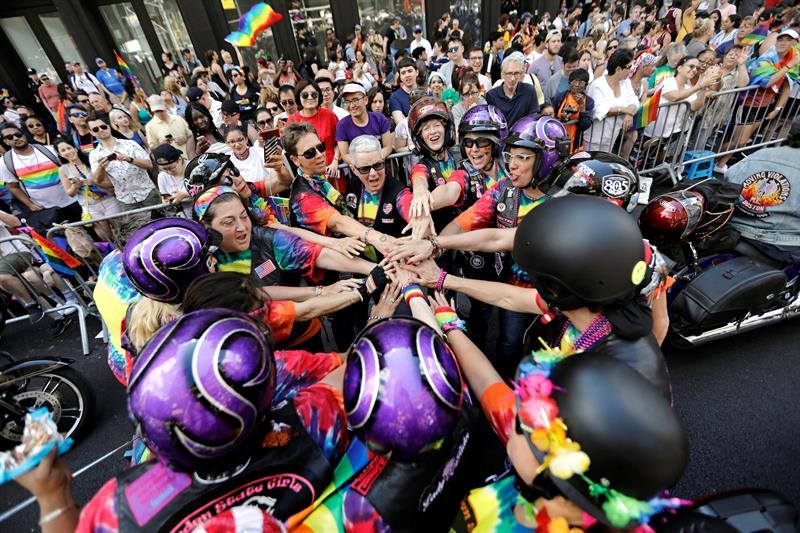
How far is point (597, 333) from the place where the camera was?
161 centimetres

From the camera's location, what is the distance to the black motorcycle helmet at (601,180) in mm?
2580

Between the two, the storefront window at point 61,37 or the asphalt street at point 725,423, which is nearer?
the asphalt street at point 725,423

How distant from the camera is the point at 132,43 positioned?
13.8 m

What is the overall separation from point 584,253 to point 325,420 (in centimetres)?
128

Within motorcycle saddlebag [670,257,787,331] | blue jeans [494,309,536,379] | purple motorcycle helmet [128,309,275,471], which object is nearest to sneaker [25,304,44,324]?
purple motorcycle helmet [128,309,275,471]

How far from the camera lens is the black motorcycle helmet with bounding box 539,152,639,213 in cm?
258

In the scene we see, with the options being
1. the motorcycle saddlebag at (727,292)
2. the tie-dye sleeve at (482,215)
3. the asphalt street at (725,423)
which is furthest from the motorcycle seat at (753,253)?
the tie-dye sleeve at (482,215)

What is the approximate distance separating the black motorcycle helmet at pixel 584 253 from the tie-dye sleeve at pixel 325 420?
1.07 meters

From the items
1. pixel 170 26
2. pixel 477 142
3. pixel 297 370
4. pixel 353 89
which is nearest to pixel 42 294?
pixel 353 89

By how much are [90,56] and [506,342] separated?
16.9m

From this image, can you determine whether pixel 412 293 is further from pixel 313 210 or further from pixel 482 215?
pixel 313 210

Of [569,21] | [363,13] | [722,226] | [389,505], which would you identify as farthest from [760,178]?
[363,13]

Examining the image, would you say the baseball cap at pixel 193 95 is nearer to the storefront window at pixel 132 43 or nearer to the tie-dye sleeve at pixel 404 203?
the tie-dye sleeve at pixel 404 203

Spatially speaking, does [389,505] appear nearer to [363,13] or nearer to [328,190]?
[328,190]
